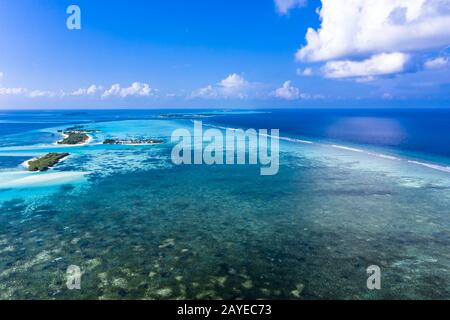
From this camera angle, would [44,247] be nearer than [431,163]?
Yes

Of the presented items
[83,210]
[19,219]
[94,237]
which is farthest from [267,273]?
[19,219]

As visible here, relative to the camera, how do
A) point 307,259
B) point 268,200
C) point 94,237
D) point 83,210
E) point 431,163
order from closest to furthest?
point 307,259
point 94,237
point 83,210
point 268,200
point 431,163

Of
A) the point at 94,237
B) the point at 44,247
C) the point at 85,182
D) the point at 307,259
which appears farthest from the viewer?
the point at 85,182

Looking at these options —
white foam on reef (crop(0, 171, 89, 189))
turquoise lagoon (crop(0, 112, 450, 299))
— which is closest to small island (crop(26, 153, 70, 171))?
white foam on reef (crop(0, 171, 89, 189))

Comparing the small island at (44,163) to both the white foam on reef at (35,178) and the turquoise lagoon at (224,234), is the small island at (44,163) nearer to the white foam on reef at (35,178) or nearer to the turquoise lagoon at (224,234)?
the white foam on reef at (35,178)

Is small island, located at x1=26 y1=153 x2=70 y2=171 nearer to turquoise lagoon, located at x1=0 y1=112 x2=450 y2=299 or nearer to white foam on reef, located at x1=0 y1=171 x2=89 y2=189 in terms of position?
white foam on reef, located at x1=0 y1=171 x2=89 y2=189

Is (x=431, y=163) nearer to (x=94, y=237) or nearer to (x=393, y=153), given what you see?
(x=393, y=153)
